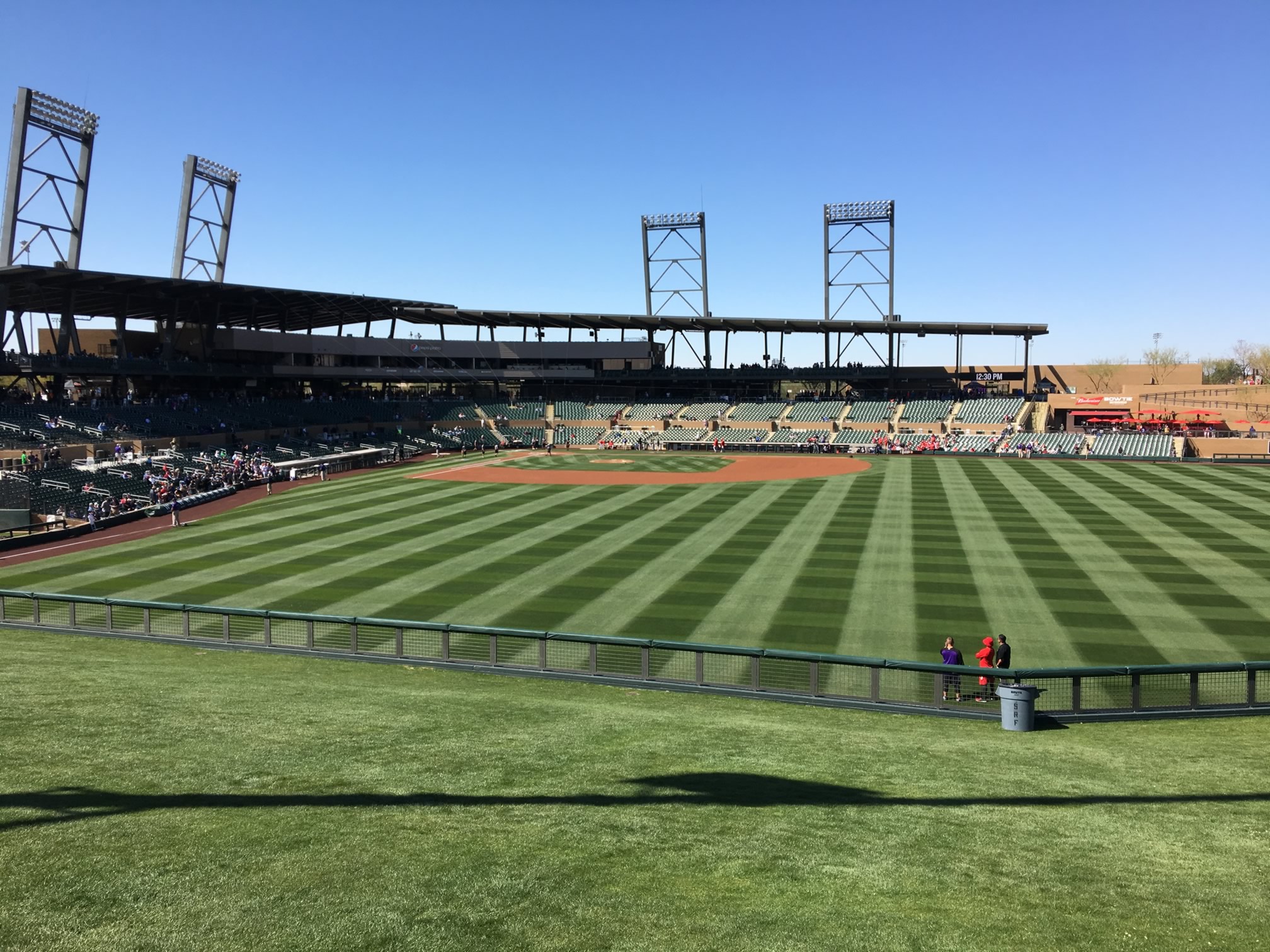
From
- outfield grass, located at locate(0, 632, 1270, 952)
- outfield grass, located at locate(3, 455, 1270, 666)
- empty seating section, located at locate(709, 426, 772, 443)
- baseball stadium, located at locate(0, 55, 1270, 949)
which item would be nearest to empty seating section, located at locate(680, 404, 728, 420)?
empty seating section, located at locate(709, 426, 772, 443)

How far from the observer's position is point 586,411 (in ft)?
306

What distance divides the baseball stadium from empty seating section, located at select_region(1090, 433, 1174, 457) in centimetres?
848

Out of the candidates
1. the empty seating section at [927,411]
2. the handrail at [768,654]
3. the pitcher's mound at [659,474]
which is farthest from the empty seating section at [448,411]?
the handrail at [768,654]

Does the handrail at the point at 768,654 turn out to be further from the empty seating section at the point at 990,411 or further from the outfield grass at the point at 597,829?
the empty seating section at the point at 990,411

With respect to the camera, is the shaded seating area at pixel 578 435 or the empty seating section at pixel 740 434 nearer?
the empty seating section at pixel 740 434

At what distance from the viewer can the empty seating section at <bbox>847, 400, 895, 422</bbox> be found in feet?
266

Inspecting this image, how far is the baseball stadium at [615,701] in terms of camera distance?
683 cm

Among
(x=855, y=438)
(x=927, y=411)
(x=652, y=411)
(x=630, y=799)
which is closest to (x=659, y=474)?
(x=855, y=438)

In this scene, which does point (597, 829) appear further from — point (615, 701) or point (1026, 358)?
point (1026, 358)

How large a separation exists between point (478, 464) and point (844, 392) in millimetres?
46860

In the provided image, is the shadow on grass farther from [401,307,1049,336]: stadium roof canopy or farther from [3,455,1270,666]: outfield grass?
[401,307,1049,336]: stadium roof canopy

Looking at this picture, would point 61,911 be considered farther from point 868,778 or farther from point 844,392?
point 844,392

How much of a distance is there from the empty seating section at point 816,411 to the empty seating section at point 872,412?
1308mm

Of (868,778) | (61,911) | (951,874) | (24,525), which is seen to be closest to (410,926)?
(61,911)
